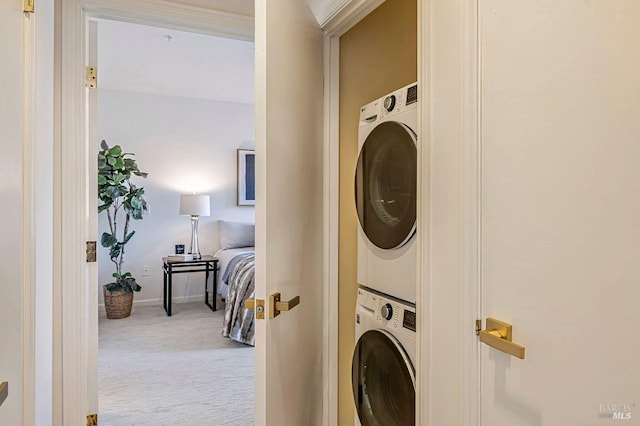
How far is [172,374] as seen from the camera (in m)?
3.03

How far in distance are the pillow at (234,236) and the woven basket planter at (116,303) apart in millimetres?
1338

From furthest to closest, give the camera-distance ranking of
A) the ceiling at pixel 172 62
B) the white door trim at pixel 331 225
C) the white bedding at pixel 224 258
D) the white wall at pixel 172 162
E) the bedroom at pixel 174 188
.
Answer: the white wall at pixel 172 162 → the white bedding at pixel 224 258 → the ceiling at pixel 172 62 → the bedroom at pixel 174 188 → the white door trim at pixel 331 225

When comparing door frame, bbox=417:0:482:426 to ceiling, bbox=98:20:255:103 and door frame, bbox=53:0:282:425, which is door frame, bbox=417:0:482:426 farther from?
ceiling, bbox=98:20:255:103

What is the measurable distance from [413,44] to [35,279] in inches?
71.4

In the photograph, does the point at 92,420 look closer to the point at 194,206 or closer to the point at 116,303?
the point at 116,303

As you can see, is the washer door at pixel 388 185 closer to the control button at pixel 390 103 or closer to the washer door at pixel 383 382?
the control button at pixel 390 103

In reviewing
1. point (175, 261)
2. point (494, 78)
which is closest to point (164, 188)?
point (175, 261)

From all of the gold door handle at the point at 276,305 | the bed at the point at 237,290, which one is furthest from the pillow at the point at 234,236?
the gold door handle at the point at 276,305

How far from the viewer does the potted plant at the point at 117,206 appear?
4.30m

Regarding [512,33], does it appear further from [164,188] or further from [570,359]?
[164,188]

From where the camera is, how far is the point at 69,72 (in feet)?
5.74

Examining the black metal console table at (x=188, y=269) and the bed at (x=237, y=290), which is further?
the black metal console table at (x=188, y=269)

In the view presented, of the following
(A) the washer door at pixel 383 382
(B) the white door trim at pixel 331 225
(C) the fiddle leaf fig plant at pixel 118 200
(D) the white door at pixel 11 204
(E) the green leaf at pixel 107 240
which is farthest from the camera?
(E) the green leaf at pixel 107 240

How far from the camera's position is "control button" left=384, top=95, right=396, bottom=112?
164 cm
